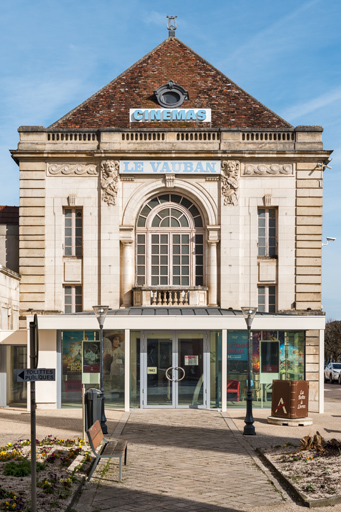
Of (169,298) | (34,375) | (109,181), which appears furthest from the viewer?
(109,181)

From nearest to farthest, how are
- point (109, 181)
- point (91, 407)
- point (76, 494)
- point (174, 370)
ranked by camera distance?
point (76, 494), point (91, 407), point (174, 370), point (109, 181)

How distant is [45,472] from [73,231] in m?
17.9

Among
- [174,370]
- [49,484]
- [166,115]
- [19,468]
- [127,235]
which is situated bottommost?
[174,370]

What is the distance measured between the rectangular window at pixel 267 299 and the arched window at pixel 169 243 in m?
2.37

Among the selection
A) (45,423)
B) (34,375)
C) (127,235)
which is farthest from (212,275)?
(34,375)

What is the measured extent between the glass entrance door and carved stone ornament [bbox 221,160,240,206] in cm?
609

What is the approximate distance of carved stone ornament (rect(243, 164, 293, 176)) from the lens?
99.3ft

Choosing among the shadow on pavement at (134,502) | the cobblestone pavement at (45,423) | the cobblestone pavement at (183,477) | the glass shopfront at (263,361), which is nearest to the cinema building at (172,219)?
the glass shopfront at (263,361)

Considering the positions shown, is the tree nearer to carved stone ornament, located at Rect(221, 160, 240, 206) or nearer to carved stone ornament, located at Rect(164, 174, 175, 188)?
carved stone ornament, located at Rect(221, 160, 240, 206)

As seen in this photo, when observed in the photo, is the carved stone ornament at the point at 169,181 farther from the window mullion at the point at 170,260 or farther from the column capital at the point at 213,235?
the column capital at the point at 213,235

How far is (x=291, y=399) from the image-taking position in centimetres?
2189

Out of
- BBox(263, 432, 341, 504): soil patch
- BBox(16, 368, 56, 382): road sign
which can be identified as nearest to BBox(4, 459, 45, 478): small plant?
BBox(16, 368, 56, 382): road sign

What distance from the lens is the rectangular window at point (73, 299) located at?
3041 centimetres

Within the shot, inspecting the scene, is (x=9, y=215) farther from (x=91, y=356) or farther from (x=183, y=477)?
(x=183, y=477)
